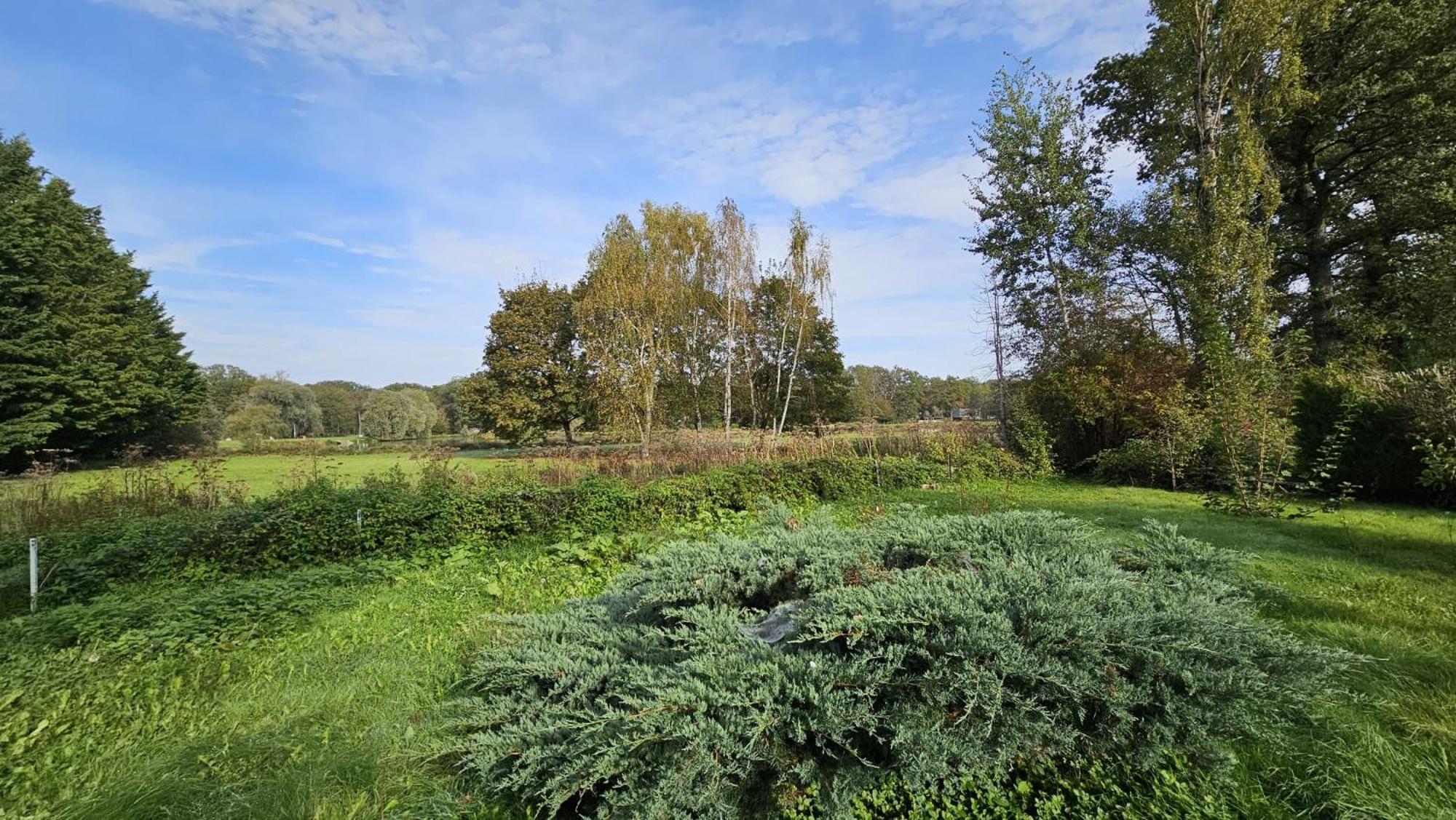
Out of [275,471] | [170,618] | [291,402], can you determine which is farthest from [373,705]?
[291,402]

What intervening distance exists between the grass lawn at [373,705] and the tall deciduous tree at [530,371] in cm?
1763

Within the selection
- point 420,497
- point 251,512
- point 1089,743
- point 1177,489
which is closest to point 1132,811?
point 1089,743

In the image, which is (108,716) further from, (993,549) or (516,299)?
(516,299)

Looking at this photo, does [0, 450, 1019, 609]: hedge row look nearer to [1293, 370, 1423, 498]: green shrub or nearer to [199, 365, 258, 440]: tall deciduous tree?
[1293, 370, 1423, 498]: green shrub

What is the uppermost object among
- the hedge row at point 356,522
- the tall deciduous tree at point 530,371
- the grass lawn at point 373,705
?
the tall deciduous tree at point 530,371

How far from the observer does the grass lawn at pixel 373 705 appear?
1.75 metres

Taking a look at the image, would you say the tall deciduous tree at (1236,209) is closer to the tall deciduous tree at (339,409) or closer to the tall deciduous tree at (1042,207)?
the tall deciduous tree at (1042,207)

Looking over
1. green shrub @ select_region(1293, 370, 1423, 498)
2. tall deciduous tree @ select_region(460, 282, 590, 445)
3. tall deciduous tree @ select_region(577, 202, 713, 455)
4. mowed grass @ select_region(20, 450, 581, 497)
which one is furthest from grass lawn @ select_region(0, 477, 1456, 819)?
tall deciduous tree @ select_region(460, 282, 590, 445)

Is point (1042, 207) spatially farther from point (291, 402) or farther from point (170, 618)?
point (291, 402)

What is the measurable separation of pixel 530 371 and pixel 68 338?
14898 millimetres

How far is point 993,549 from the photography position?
2.61 m

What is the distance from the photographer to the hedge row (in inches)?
185

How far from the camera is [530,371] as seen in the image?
73.2 ft

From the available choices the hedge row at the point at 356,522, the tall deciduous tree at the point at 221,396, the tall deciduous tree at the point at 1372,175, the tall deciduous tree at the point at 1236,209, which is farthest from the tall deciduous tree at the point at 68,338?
the tall deciduous tree at the point at 1372,175
